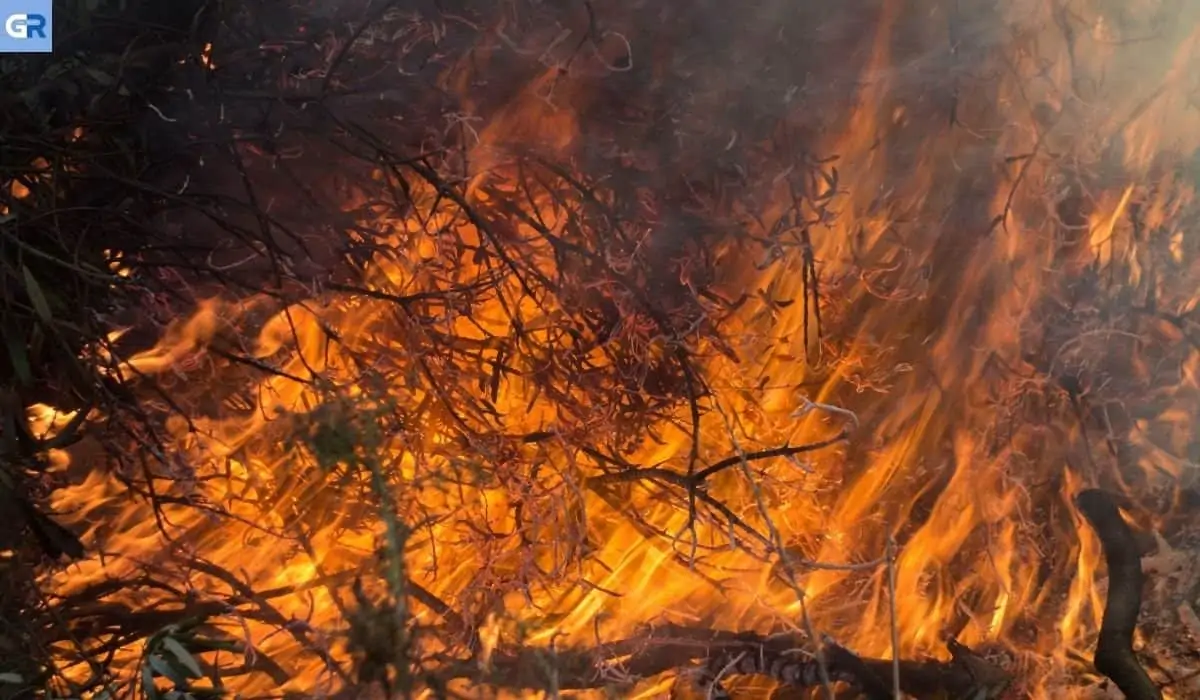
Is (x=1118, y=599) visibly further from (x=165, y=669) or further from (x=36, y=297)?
(x=36, y=297)

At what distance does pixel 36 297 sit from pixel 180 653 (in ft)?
1.26

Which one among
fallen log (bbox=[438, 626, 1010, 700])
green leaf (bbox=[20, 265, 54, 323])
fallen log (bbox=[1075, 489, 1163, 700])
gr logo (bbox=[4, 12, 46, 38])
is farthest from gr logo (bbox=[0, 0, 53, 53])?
fallen log (bbox=[1075, 489, 1163, 700])

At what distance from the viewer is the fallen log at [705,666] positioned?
1.03 m

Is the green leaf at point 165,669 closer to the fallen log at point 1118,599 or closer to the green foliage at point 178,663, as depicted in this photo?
the green foliage at point 178,663

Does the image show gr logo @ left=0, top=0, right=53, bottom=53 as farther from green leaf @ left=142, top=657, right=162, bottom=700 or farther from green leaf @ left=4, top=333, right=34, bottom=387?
green leaf @ left=142, top=657, right=162, bottom=700

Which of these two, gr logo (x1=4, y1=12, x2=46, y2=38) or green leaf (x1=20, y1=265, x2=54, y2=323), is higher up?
gr logo (x1=4, y1=12, x2=46, y2=38)

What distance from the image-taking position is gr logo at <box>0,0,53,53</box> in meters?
0.96

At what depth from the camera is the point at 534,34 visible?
1.02 m

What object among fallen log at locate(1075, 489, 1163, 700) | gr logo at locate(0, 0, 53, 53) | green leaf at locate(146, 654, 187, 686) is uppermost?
gr logo at locate(0, 0, 53, 53)

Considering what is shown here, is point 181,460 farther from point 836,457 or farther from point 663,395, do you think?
point 836,457

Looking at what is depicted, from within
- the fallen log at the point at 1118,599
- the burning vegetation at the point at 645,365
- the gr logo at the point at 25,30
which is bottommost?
the fallen log at the point at 1118,599

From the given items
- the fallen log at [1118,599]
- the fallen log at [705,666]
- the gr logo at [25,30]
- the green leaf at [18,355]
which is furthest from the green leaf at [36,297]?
the fallen log at [1118,599]

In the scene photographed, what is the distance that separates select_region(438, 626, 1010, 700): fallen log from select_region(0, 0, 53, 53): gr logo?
794mm

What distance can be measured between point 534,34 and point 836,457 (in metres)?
0.59
